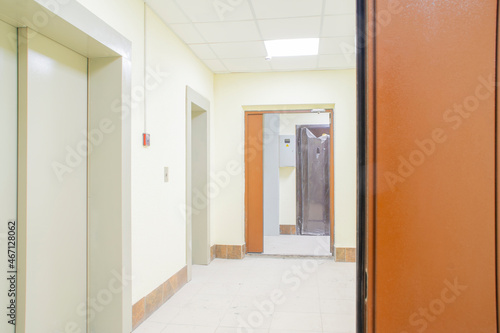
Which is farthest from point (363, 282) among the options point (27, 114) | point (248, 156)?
point (248, 156)

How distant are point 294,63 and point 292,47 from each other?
0.50 meters

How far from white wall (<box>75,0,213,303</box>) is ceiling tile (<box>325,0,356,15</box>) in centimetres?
145

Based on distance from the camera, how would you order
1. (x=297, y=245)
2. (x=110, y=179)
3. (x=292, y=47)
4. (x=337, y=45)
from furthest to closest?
(x=297, y=245)
(x=292, y=47)
(x=337, y=45)
(x=110, y=179)

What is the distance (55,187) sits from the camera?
204cm

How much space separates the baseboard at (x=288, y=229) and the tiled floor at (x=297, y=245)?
19 centimetres

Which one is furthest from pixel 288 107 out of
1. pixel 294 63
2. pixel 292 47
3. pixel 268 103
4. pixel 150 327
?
pixel 150 327

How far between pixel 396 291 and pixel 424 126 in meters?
0.28

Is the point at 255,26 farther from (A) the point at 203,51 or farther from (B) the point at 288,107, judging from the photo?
(B) the point at 288,107

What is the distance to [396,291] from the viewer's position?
1.88 feet

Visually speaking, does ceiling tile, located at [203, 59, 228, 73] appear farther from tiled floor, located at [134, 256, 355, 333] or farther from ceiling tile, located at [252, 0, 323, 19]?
tiled floor, located at [134, 256, 355, 333]

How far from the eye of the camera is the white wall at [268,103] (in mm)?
4516

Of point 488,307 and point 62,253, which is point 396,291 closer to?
point 488,307

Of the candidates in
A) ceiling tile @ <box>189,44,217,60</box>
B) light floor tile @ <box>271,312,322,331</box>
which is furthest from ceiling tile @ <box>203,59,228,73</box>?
light floor tile @ <box>271,312,322,331</box>

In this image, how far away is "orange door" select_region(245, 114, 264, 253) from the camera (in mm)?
4895
